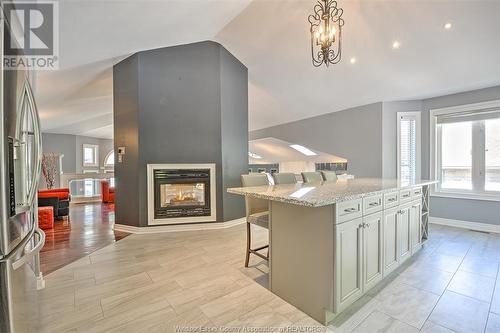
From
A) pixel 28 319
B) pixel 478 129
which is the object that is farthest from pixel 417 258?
pixel 28 319

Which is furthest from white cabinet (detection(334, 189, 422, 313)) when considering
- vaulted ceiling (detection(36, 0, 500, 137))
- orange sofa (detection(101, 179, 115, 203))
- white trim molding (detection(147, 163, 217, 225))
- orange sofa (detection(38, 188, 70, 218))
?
orange sofa (detection(101, 179, 115, 203))

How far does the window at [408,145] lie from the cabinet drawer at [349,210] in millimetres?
3690

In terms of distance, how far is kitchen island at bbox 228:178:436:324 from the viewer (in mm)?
1663

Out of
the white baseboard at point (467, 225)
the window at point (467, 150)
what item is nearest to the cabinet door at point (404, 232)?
the white baseboard at point (467, 225)

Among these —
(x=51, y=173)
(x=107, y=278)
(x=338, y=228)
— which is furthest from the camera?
(x=51, y=173)

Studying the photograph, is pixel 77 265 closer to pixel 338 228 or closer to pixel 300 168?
pixel 338 228

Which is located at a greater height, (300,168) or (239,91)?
(239,91)

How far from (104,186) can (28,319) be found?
6886mm

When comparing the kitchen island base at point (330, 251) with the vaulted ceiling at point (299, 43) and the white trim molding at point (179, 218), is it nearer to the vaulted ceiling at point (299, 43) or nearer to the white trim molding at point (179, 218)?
the white trim molding at point (179, 218)

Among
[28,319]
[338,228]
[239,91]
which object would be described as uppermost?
[239,91]

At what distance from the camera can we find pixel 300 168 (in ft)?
29.2

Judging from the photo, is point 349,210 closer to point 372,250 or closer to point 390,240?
point 372,250

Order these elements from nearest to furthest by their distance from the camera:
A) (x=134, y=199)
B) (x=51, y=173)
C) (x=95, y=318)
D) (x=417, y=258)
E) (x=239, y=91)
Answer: (x=95, y=318)
(x=417, y=258)
(x=134, y=199)
(x=239, y=91)
(x=51, y=173)

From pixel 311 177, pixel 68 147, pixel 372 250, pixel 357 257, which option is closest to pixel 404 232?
pixel 372 250
